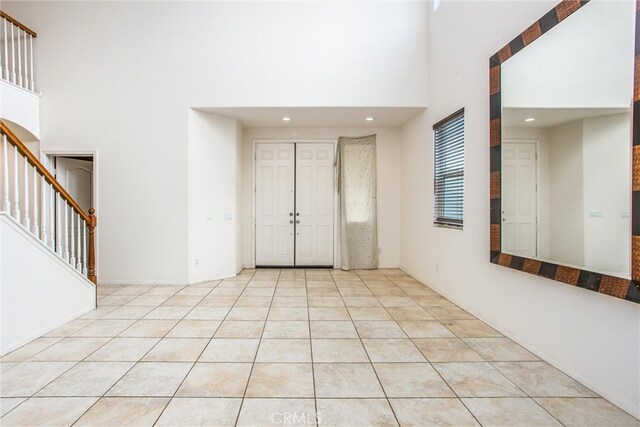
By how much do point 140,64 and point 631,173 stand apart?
18.6 ft

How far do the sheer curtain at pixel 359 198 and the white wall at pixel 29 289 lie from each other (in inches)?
159

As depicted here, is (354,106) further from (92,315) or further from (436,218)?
(92,315)

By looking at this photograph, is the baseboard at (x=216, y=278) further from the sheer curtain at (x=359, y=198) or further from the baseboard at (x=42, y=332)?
the sheer curtain at (x=359, y=198)

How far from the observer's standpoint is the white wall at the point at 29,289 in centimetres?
251

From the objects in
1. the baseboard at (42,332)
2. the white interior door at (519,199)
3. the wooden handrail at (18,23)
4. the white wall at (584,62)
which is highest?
the wooden handrail at (18,23)

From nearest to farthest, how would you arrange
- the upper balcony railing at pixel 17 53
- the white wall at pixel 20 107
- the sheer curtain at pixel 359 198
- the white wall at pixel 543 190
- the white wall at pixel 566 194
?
the white wall at pixel 566 194 < the white wall at pixel 543 190 < the white wall at pixel 20 107 < the upper balcony railing at pixel 17 53 < the sheer curtain at pixel 359 198

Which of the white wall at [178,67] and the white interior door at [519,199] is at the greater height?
the white wall at [178,67]

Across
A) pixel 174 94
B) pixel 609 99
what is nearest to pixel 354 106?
pixel 174 94

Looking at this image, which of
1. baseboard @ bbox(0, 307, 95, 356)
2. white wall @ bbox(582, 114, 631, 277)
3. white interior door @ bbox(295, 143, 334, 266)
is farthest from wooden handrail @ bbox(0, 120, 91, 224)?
white wall @ bbox(582, 114, 631, 277)

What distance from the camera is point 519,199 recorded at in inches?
102

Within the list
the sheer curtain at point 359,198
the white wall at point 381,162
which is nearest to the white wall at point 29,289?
the white wall at point 381,162

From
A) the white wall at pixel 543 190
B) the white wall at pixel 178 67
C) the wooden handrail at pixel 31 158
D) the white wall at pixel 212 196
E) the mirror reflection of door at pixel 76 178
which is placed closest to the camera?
Answer: the white wall at pixel 543 190

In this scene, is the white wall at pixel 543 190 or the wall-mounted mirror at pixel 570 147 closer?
the wall-mounted mirror at pixel 570 147

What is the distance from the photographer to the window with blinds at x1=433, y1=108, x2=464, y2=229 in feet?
12.0
